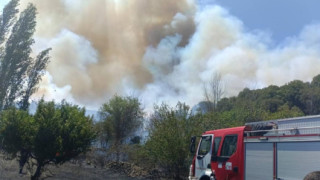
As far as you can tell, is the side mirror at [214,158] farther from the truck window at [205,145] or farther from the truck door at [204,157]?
the truck window at [205,145]

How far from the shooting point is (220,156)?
11.5 meters

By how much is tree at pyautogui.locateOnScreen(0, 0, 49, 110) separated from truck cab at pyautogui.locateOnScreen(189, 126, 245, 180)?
50.7ft

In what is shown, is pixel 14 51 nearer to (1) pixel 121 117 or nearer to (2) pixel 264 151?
(1) pixel 121 117

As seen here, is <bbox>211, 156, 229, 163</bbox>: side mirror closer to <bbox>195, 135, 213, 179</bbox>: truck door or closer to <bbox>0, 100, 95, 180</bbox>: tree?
<bbox>195, 135, 213, 179</bbox>: truck door

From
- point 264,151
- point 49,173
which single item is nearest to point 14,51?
point 49,173

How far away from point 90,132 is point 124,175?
8611 millimetres

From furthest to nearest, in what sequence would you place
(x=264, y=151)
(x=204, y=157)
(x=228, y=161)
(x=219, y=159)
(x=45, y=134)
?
(x=45, y=134), (x=204, y=157), (x=219, y=159), (x=228, y=161), (x=264, y=151)

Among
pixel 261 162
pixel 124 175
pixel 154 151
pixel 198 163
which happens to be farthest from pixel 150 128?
pixel 261 162

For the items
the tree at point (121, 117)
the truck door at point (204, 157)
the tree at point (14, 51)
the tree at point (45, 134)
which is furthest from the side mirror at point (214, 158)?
the tree at point (121, 117)

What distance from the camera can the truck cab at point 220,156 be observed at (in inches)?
417

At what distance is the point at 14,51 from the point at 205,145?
1714 cm

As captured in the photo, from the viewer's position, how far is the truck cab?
10.6 metres

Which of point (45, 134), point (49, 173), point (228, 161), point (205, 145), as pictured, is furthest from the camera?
point (49, 173)

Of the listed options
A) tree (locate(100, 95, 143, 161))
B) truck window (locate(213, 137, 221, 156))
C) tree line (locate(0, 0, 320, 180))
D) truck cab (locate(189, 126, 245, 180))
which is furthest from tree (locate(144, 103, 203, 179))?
tree (locate(100, 95, 143, 161))
